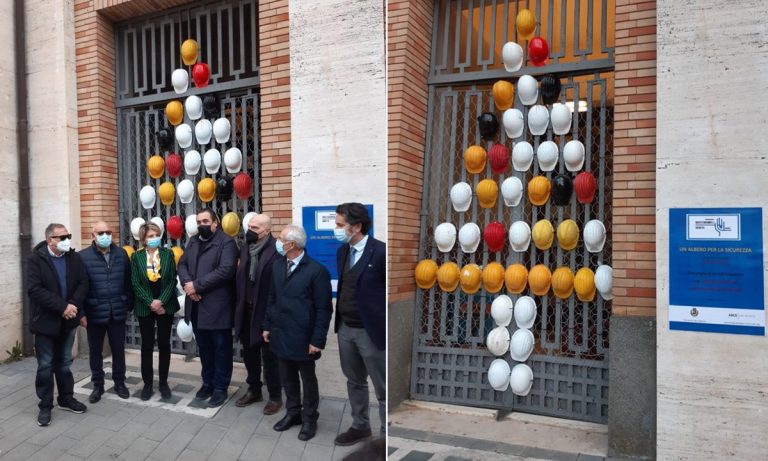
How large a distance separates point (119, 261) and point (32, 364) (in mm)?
327

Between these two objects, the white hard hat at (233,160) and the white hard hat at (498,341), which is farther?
the white hard hat at (498,341)

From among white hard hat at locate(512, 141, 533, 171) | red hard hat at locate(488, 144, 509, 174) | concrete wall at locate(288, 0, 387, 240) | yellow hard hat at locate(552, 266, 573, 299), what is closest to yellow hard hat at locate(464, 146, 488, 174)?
red hard hat at locate(488, 144, 509, 174)

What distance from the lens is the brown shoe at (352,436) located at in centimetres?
136

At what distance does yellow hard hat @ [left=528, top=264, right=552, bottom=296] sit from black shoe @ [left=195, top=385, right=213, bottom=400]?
5.62 feet

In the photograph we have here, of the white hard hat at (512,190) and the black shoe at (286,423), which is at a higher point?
the white hard hat at (512,190)

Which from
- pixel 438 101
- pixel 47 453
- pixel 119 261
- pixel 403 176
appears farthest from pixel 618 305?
pixel 47 453

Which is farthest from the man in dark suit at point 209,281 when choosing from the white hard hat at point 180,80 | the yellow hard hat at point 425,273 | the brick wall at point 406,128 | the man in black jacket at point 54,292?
the yellow hard hat at point 425,273

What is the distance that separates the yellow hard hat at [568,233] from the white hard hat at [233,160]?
1751 millimetres

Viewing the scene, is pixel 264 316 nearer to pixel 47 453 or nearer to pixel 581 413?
pixel 47 453

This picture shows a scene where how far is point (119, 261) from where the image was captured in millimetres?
1214

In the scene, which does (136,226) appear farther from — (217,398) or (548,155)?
(548,155)

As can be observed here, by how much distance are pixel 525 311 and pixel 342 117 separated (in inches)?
68.2

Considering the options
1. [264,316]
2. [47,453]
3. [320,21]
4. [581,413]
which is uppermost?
[320,21]

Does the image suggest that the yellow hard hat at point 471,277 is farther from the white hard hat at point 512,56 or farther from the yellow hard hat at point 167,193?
the yellow hard hat at point 167,193
